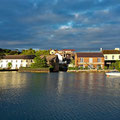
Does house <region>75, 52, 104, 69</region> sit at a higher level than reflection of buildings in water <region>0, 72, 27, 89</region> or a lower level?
higher

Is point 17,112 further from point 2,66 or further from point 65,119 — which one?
point 2,66

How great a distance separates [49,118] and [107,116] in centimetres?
541

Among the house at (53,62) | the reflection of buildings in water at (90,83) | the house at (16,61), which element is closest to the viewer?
the reflection of buildings in water at (90,83)

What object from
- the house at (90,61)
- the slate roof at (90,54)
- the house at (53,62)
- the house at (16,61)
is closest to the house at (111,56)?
the slate roof at (90,54)

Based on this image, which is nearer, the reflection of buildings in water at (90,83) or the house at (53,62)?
the reflection of buildings in water at (90,83)

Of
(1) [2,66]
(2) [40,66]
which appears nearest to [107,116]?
(2) [40,66]

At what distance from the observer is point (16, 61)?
119375 millimetres

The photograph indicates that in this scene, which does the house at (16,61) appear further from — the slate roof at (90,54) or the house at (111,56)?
the house at (111,56)

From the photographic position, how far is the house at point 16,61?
118 meters

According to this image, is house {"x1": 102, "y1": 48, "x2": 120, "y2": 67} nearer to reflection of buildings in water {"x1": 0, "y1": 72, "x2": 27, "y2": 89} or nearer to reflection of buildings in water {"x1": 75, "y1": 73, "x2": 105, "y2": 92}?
reflection of buildings in water {"x1": 75, "y1": 73, "x2": 105, "y2": 92}

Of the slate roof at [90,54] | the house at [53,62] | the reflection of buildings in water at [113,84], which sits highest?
the slate roof at [90,54]

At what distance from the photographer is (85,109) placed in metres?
20.5

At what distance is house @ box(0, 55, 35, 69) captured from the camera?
4646 inches

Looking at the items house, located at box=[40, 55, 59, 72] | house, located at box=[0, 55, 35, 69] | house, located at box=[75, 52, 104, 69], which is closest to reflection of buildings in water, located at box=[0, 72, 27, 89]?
house, located at box=[75, 52, 104, 69]
